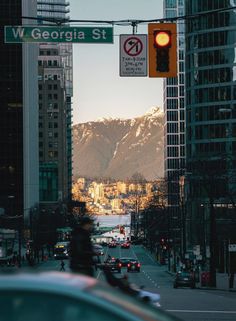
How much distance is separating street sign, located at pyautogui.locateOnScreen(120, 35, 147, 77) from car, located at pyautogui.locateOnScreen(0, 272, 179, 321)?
21.7m

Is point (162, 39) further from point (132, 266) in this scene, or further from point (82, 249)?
point (132, 266)

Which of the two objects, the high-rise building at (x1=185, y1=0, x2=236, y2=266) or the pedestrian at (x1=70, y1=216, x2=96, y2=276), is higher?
the high-rise building at (x1=185, y1=0, x2=236, y2=266)

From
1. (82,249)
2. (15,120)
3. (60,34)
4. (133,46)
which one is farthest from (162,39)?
(15,120)

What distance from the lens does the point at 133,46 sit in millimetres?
28203

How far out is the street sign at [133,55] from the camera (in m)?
28.1

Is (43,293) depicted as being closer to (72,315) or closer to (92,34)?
(72,315)

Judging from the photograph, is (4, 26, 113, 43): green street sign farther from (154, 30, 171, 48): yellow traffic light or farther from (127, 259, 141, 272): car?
(127, 259, 141, 272): car

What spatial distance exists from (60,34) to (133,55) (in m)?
2.31

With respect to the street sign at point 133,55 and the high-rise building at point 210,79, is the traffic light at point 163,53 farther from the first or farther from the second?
the high-rise building at point 210,79

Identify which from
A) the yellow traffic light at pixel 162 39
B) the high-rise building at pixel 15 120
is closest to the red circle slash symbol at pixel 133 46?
the yellow traffic light at pixel 162 39

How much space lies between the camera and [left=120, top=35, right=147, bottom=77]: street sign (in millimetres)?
28062

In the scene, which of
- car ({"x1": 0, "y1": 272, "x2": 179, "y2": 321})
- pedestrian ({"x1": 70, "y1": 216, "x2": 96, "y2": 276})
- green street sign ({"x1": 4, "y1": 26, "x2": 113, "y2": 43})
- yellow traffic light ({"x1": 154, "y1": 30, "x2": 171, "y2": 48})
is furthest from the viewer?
green street sign ({"x1": 4, "y1": 26, "x2": 113, "y2": 43})

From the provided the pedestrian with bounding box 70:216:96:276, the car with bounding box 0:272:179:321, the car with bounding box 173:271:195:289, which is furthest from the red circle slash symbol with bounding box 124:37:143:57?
the car with bounding box 173:271:195:289

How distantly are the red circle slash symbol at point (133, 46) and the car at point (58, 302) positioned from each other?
21685 millimetres
